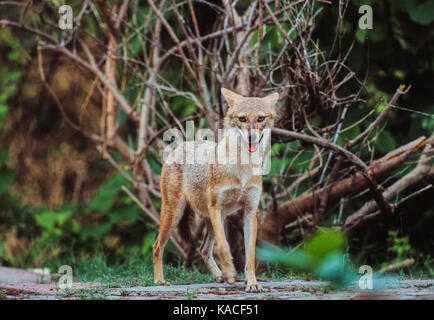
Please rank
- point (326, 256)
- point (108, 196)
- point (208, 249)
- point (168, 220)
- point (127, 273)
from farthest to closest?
point (108, 196) < point (127, 273) < point (208, 249) < point (168, 220) < point (326, 256)

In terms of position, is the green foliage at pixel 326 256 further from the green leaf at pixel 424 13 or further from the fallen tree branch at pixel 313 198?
the green leaf at pixel 424 13

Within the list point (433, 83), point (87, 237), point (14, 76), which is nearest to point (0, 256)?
point (87, 237)

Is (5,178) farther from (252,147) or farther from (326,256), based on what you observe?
(326,256)

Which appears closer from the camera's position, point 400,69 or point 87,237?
point 400,69

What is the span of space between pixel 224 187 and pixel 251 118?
0.64m

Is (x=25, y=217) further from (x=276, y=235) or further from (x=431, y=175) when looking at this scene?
(x=431, y=175)

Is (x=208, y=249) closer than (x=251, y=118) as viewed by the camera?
No

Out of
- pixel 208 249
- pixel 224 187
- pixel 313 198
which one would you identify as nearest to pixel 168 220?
pixel 208 249

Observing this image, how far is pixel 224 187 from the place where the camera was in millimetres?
4918

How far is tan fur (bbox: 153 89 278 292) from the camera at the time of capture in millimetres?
4719

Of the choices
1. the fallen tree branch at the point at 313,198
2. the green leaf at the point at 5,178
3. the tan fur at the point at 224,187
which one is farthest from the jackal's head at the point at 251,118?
the green leaf at the point at 5,178

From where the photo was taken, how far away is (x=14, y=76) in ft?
34.5

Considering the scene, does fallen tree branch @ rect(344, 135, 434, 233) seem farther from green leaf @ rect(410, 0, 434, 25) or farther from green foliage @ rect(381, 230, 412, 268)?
green leaf @ rect(410, 0, 434, 25)
